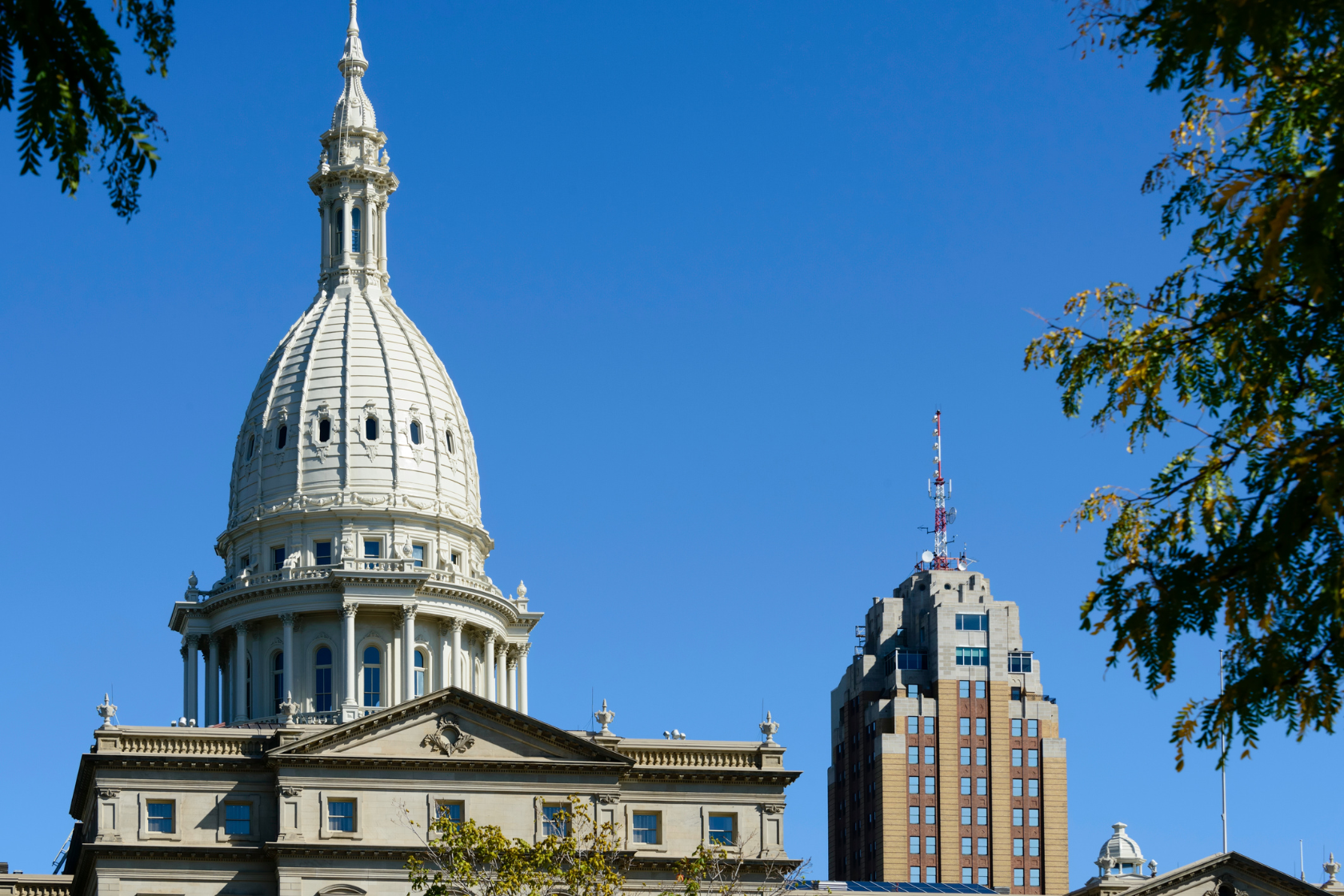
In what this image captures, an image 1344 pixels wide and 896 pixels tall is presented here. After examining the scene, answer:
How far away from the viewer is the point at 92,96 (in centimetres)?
2205

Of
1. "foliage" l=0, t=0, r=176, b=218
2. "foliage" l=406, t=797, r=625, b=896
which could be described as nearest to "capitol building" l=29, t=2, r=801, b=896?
"foliage" l=406, t=797, r=625, b=896

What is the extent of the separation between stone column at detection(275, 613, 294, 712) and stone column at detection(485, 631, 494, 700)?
10.6 m

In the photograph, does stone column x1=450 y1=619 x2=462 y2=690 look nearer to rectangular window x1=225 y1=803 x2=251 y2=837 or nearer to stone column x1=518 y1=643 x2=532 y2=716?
stone column x1=518 y1=643 x2=532 y2=716

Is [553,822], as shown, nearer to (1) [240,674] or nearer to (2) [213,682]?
(1) [240,674]

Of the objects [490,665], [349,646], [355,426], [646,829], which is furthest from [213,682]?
[646,829]

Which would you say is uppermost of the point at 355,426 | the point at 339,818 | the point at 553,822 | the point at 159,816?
the point at 355,426

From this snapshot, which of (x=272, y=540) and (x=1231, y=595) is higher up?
(x=272, y=540)

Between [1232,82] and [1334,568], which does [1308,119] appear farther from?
[1334,568]

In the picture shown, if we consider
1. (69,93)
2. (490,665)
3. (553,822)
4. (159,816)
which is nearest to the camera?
(69,93)

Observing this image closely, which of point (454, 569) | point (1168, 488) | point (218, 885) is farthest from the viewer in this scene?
point (454, 569)

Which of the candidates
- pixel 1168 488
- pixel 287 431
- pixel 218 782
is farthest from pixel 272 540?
pixel 1168 488

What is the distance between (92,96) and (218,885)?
86377mm

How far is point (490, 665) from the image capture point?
437ft

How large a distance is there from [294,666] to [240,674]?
324cm
